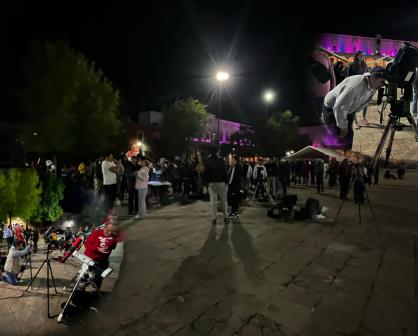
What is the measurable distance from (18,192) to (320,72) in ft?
17.6

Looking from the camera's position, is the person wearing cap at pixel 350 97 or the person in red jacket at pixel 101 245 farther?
the person in red jacket at pixel 101 245

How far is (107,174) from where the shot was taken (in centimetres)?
752

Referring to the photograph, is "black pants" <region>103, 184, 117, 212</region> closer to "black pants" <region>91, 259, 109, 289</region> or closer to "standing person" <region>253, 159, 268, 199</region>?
"black pants" <region>91, 259, 109, 289</region>

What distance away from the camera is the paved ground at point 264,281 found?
9.92ft

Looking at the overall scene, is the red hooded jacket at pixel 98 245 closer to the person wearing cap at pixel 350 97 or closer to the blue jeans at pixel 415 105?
the person wearing cap at pixel 350 97

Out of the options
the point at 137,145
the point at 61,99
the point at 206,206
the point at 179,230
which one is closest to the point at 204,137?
the point at 137,145

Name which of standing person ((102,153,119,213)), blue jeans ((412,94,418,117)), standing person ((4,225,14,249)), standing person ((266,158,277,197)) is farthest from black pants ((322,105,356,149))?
standing person ((266,158,277,197))

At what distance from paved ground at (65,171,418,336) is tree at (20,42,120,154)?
1845 cm

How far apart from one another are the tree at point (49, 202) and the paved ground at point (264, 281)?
5.26 feet

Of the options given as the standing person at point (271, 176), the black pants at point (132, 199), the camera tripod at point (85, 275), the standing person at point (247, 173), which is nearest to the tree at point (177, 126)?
the standing person at point (247, 173)

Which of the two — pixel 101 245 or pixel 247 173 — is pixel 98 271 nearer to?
pixel 101 245

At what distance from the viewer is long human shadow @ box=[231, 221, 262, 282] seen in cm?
437

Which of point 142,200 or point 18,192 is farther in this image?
point 142,200

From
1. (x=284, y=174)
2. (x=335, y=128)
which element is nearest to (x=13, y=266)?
(x=335, y=128)
